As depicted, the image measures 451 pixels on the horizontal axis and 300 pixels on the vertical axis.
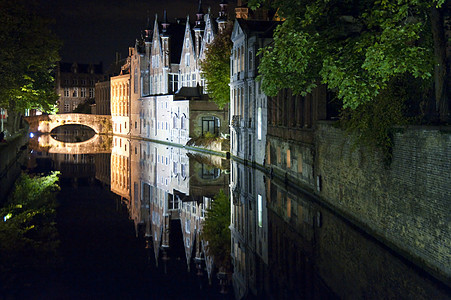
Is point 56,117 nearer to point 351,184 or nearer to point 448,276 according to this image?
point 351,184

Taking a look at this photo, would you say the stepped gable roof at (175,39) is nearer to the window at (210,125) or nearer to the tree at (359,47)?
the window at (210,125)

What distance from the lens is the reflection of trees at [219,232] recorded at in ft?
46.8

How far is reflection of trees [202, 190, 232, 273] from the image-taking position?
14.2 m

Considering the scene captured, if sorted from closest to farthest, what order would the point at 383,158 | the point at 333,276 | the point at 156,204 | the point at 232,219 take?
the point at 333,276 < the point at 383,158 < the point at 232,219 < the point at 156,204

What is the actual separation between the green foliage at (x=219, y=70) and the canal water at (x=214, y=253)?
23.7m

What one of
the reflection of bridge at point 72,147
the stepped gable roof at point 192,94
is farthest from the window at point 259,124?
the reflection of bridge at point 72,147

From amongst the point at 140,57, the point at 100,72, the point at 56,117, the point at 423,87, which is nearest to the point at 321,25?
the point at 423,87

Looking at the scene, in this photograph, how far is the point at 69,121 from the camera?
94.1 m

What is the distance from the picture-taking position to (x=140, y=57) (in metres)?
80.6

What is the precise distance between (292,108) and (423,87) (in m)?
14.3

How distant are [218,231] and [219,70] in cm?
3450

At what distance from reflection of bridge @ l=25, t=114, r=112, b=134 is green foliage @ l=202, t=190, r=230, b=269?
72659 millimetres

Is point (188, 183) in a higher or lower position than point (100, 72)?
lower

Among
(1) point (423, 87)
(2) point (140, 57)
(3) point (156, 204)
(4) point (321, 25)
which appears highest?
(2) point (140, 57)
